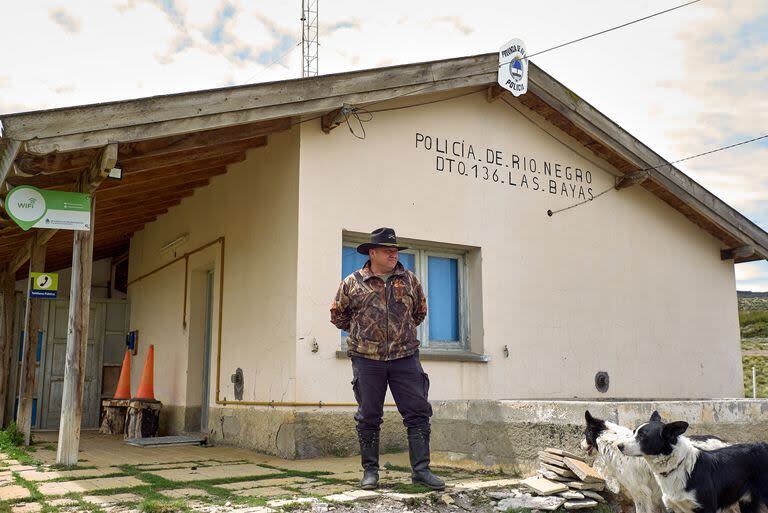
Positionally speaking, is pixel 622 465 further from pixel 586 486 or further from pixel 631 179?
pixel 631 179

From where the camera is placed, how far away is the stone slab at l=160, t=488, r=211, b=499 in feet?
16.7

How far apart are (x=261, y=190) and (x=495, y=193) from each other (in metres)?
2.92

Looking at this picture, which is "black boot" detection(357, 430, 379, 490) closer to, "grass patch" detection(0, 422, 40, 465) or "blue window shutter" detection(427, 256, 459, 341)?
"blue window shutter" detection(427, 256, 459, 341)

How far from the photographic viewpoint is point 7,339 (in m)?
11.9

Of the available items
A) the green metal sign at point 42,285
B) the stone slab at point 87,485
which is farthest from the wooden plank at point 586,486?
the green metal sign at point 42,285

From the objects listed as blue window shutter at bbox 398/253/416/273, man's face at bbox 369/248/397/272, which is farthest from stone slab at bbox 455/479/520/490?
blue window shutter at bbox 398/253/416/273

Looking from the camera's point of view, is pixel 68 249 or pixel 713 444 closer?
pixel 713 444

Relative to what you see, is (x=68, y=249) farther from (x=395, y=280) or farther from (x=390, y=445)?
(x=395, y=280)

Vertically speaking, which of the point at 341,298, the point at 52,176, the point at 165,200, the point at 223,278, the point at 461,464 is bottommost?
the point at 461,464

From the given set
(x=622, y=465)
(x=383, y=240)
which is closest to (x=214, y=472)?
(x=383, y=240)

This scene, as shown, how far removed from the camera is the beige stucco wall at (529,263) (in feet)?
26.2

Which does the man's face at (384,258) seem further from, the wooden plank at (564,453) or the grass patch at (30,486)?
the grass patch at (30,486)

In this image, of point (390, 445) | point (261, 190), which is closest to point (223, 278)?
point (261, 190)

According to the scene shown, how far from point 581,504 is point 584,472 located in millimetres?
199
